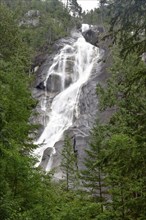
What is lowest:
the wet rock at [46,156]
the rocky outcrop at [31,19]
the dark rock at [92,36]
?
the wet rock at [46,156]

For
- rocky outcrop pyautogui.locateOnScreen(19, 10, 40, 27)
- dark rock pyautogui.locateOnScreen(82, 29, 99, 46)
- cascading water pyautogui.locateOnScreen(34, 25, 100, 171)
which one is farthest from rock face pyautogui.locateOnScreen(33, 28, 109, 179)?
rocky outcrop pyautogui.locateOnScreen(19, 10, 40, 27)

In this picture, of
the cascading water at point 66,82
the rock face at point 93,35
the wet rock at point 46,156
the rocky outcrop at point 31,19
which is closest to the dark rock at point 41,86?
the cascading water at point 66,82

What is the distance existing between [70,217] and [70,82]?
45.1 metres

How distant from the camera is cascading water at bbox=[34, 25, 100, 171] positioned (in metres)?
44.3

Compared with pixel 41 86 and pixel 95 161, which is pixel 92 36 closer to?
pixel 41 86

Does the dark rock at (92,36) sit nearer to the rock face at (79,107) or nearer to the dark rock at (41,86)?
the rock face at (79,107)

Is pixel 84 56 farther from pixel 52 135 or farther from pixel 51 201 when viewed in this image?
pixel 51 201

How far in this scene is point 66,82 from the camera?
55594 millimetres

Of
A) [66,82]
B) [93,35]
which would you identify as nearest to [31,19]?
[93,35]

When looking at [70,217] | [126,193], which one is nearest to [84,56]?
[126,193]

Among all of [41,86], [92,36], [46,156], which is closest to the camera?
[46,156]

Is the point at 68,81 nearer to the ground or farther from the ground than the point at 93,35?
nearer to the ground

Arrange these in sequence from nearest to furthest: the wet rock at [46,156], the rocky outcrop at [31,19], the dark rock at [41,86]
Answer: the wet rock at [46,156] < the dark rock at [41,86] < the rocky outcrop at [31,19]

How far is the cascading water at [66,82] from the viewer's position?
4428cm
